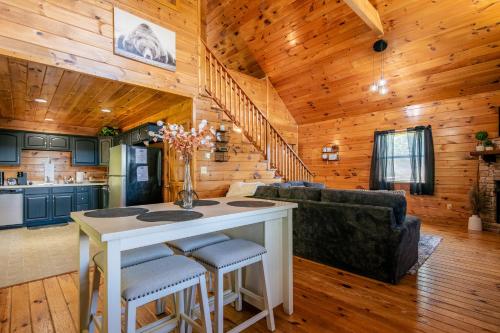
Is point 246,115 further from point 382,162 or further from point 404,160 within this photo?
point 404,160

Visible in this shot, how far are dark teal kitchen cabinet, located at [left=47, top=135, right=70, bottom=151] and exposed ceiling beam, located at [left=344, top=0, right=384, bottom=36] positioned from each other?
6.65m

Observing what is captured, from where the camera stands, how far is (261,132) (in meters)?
5.50

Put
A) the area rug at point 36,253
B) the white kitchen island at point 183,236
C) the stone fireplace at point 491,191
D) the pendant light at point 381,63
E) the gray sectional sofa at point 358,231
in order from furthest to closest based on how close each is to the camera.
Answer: the pendant light at point 381,63 < the stone fireplace at point 491,191 < the area rug at point 36,253 < the gray sectional sofa at point 358,231 < the white kitchen island at point 183,236

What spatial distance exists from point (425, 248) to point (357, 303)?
2.15 m

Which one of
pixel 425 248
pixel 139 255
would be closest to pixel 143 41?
pixel 139 255

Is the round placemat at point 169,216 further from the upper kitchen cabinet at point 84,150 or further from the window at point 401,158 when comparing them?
the upper kitchen cabinet at point 84,150

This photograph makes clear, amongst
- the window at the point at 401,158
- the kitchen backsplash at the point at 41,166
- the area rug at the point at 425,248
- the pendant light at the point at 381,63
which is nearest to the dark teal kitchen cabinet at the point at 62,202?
the kitchen backsplash at the point at 41,166

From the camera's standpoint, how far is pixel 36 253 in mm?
3592

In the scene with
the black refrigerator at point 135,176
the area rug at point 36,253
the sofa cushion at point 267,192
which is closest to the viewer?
the area rug at point 36,253

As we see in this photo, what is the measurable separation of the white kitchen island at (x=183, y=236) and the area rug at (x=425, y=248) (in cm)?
176

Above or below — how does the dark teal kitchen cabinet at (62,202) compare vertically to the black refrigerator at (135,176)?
below

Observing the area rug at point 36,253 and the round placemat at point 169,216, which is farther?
the area rug at point 36,253

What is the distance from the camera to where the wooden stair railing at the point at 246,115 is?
4.46m

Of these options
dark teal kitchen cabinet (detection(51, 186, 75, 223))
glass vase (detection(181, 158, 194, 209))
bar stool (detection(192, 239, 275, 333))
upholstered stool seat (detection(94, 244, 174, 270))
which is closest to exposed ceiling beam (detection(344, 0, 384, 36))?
glass vase (detection(181, 158, 194, 209))
